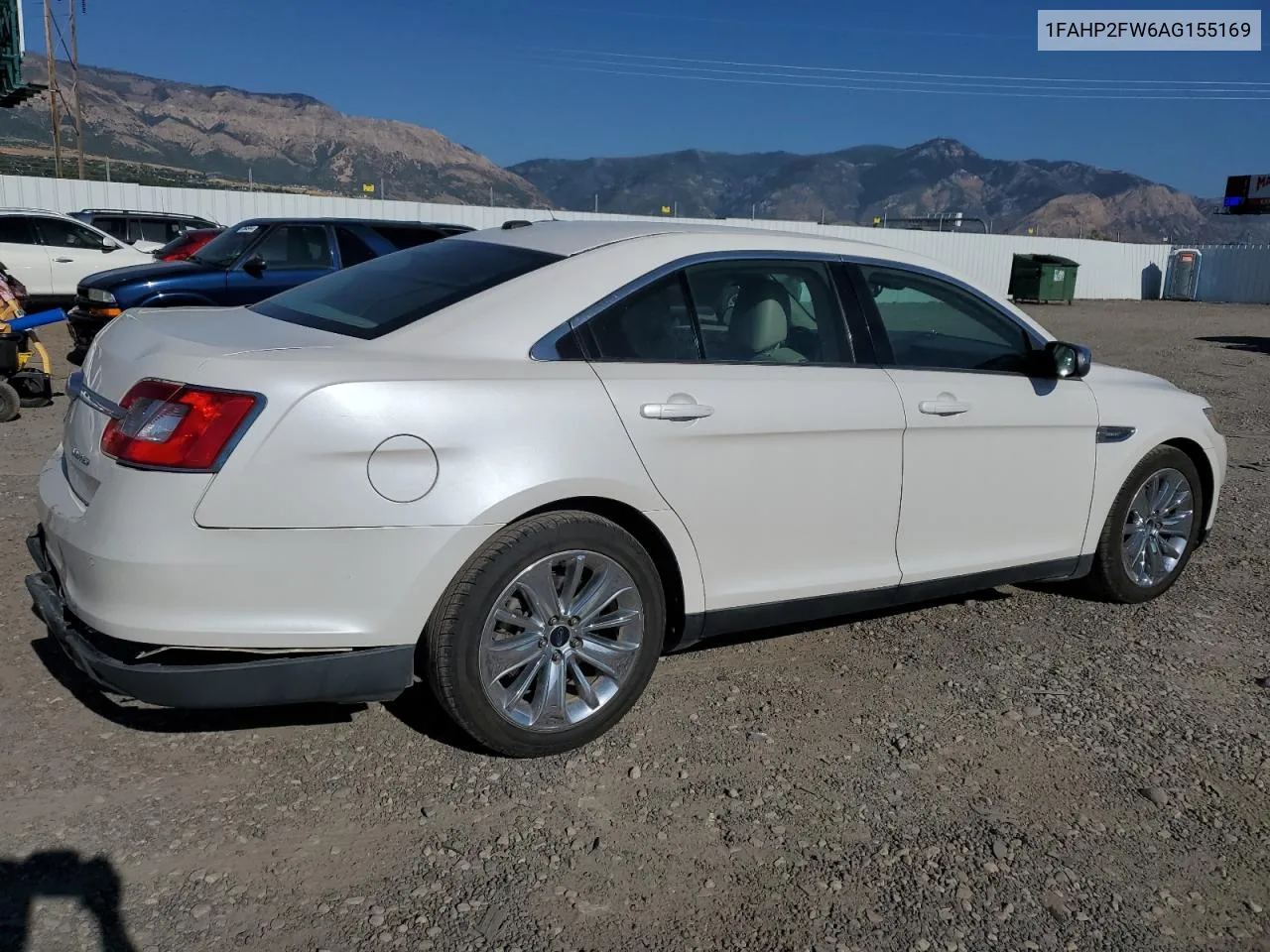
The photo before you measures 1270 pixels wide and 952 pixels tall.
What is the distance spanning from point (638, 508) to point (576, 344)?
21.7 inches

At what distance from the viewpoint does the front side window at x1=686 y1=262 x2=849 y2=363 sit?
148 inches

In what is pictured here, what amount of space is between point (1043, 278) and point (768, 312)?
31.8 metres

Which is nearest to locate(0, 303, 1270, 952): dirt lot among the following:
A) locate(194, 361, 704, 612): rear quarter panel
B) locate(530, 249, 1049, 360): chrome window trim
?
locate(194, 361, 704, 612): rear quarter panel

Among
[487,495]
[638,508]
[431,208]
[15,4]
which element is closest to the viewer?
[487,495]

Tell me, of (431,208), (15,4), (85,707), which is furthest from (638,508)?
(15,4)

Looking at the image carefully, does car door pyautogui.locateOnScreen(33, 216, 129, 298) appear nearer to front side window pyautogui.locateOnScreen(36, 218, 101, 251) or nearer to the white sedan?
front side window pyautogui.locateOnScreen(36, 218, 101, 251)

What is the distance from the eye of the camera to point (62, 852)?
282cm

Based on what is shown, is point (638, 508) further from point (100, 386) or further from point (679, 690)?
point (100, 386)

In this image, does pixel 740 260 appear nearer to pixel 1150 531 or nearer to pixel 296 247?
pixel 1150 531

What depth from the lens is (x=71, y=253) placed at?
16203 millimetres

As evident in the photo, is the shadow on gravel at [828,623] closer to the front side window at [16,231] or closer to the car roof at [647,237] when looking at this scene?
the car roof at [647,237]

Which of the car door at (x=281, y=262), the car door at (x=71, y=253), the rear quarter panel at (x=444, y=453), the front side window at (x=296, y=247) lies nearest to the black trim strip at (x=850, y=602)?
the rear quarter panel at (x=444, y=453)

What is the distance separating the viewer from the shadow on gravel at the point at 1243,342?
19.1 m

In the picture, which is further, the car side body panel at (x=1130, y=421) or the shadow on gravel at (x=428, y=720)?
the car side body panel at (x=1130, y=421)
